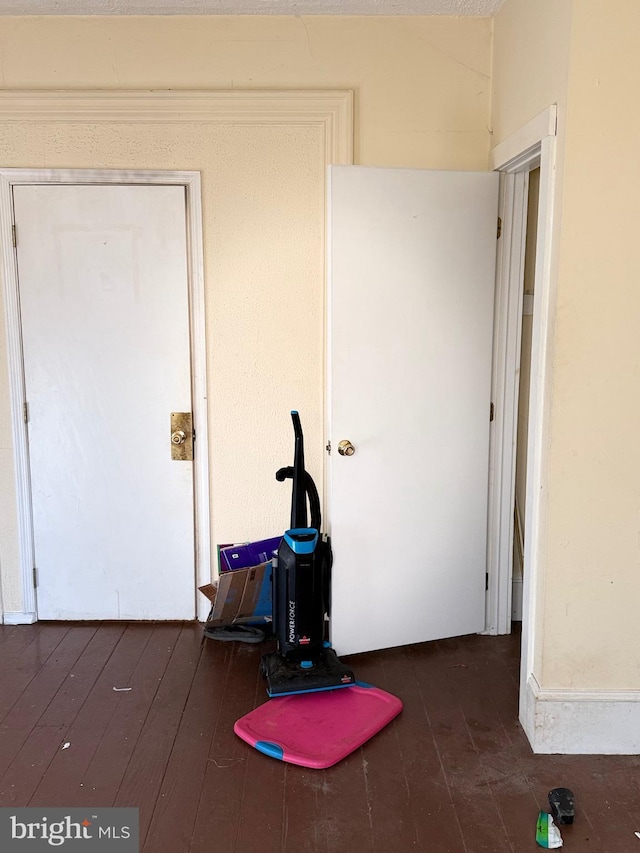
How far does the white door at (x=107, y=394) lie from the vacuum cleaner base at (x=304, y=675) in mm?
752

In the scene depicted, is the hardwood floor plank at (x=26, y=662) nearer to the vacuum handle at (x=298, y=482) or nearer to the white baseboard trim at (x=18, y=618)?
the white baseboard trim at (x=18, y=618)

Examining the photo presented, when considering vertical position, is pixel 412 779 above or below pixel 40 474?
below

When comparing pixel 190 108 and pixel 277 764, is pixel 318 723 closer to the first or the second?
pixel 277 764

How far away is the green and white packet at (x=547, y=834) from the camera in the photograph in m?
2.04

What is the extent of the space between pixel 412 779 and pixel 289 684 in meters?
0.64

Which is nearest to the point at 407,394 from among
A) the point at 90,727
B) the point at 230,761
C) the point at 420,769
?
the point at 420,769

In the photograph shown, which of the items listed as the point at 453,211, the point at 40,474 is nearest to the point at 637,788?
the point at 453,211

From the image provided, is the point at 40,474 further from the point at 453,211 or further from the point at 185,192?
the point at 453,211

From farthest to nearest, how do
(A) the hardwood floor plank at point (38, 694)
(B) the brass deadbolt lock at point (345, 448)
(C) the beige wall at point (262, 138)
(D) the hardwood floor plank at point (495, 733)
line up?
1. (C) the beige wall at point (262, 138)
2. (B) the brass deadbolt lock at point (345, 448)
3. (A) the hardwood floor plank at point (38, 694)
4. (D) the hardwood floor plank at point (495, 733)

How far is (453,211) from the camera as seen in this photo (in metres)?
3.02

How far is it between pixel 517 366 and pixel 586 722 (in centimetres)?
149

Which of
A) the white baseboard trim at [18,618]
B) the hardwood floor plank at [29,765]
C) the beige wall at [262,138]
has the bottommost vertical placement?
the hardwood floor plank at [29,765]

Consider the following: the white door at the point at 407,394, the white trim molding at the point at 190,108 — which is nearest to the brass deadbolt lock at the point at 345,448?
the white door at the point at 407,394
